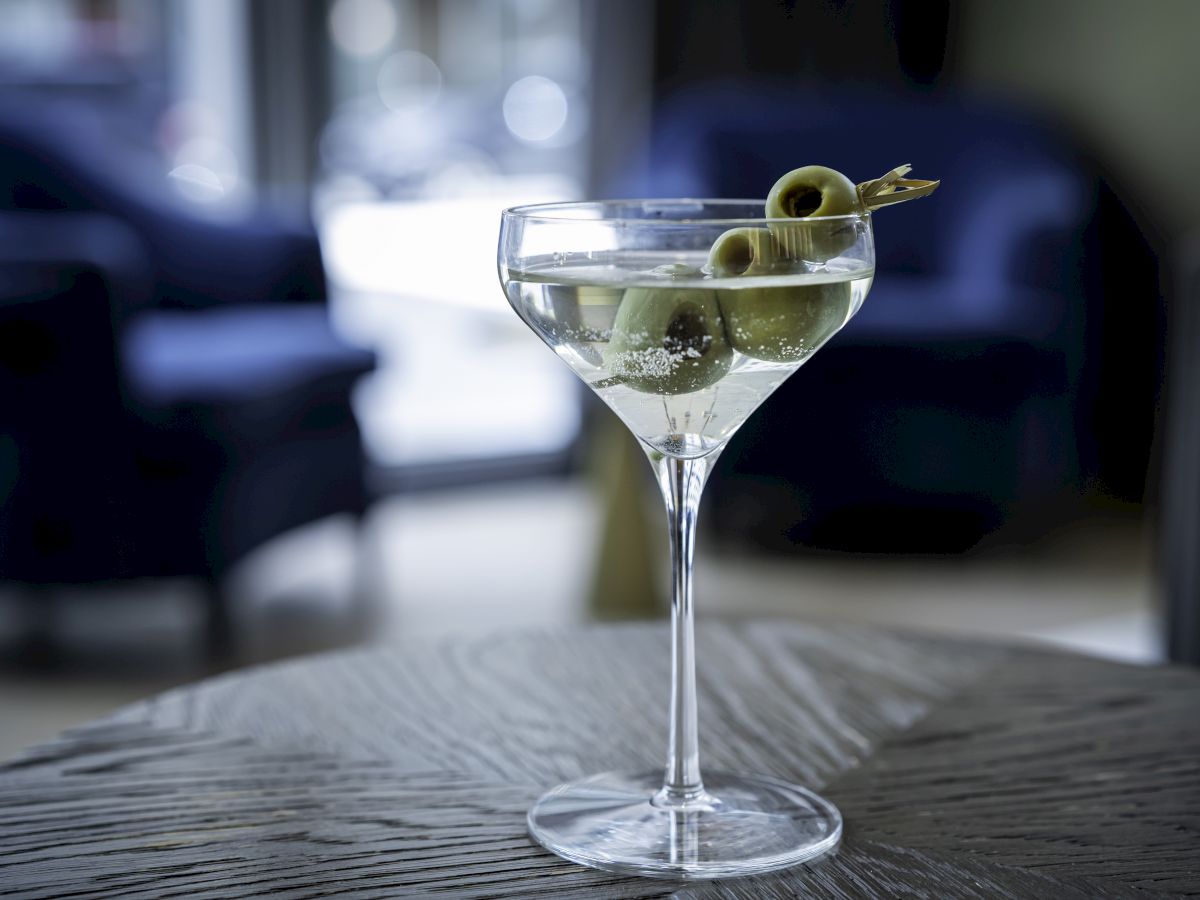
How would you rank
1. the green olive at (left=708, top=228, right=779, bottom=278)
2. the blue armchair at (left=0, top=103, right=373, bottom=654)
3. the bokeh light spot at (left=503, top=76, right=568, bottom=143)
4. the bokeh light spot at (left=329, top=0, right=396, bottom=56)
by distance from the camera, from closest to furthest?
the green olive at (left=708, top=228, right=779, bottom=278) < the blue armchair at (left=0, top=103, right=373, bottom=654) < the bokeh light spot at (left=329, top=0, right=396, bottom=56) < the bokeh light spot at (left=503, top=76, right=568, bottom=143)

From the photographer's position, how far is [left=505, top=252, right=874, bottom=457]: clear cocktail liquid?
63 centimetres

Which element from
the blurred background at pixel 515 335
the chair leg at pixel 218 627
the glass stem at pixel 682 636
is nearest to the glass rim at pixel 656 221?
the glass stem at pixel 682 636

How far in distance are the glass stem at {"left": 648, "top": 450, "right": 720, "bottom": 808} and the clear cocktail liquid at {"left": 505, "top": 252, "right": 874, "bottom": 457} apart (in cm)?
2

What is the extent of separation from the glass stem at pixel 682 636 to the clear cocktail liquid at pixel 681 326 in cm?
2

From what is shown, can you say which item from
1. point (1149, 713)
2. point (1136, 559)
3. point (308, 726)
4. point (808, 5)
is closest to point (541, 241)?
point (308, 726)

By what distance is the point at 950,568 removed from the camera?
3.08 metres

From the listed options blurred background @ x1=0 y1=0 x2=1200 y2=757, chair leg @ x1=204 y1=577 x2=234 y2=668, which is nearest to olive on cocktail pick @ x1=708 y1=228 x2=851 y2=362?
blurred background @ x1=0 y1=0 x2=1200 y2=757

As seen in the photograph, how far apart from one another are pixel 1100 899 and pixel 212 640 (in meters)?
2.09

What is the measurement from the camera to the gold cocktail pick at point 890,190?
650 millimetres

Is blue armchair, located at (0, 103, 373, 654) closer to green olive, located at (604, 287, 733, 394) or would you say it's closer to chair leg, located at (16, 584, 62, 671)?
chair leg, located at (16, 584, 62, 671)

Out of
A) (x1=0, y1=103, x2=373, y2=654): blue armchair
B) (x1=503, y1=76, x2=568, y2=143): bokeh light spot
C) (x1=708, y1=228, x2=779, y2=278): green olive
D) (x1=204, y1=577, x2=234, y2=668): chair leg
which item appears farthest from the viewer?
(x1=503, y1=76, x2=568, y2=143): bokeh light spot

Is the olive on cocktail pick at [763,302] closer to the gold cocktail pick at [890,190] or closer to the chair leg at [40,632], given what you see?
the gold cocktail pick at [890,190]

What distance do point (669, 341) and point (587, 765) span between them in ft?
0.83

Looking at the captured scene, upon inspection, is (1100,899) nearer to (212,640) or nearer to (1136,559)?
(212,640)
